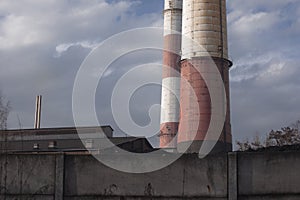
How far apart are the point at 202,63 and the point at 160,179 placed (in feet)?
68.2

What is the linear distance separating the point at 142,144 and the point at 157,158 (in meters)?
16.7

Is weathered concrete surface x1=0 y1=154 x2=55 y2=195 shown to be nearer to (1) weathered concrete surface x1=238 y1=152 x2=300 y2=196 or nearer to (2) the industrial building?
(1) weathered concrete surface x1=238 y1=152 x2=300 y2=196

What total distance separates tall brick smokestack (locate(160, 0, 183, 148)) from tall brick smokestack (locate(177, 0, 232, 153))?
18.1ft

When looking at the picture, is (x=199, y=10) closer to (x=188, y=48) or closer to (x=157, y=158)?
(x=188, y=48)

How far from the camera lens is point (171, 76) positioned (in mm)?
38094

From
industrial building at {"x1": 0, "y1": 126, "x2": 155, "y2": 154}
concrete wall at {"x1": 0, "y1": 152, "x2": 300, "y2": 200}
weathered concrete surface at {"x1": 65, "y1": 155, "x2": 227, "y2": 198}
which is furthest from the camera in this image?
industrial building at {"x1": 0, "y1": 126, "x2": 155, "y2": 154}

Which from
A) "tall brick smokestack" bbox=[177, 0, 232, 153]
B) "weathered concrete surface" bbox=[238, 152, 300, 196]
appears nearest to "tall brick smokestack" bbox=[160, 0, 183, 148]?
"tall brick smokestack" bbox=[177, 0, 232, 153]

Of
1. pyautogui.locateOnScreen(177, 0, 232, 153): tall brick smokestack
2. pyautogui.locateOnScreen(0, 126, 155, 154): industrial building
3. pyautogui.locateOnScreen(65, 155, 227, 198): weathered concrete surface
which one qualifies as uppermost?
pyautogui.locateOnScreen(177, 0, 232, 153): tall brick smokestack

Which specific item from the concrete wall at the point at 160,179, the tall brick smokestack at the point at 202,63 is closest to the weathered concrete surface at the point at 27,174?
the concrete wall at the point at 160,179

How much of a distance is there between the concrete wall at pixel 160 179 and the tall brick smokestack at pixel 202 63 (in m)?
18.9

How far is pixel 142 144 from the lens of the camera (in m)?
27.8

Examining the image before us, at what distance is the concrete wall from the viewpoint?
10.4 meters

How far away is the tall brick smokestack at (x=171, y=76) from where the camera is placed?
124 feet

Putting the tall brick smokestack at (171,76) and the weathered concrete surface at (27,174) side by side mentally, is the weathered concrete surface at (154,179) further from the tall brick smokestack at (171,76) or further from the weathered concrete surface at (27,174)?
the tall brick smokestack at (171,76)
